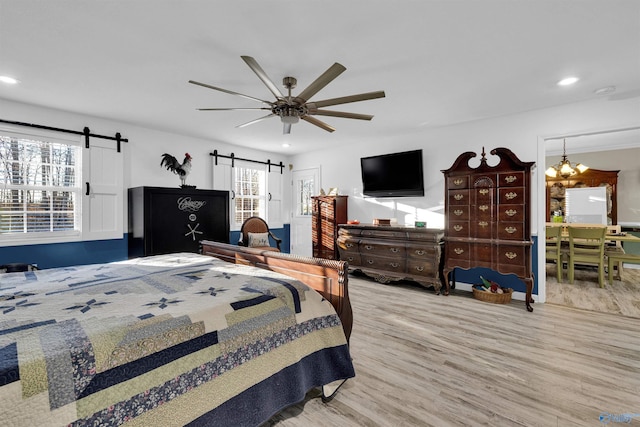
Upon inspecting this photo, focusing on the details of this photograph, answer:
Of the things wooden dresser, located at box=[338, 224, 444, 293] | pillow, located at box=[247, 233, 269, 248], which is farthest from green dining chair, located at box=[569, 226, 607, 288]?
pillow, located at box=[247, 233, 269, 248]

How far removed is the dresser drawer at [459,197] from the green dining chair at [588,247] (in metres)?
2.08

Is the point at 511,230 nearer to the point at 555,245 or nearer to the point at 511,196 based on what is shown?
the point at 511,196

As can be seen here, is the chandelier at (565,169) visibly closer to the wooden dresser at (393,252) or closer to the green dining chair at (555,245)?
the green dining chair at (555,245)

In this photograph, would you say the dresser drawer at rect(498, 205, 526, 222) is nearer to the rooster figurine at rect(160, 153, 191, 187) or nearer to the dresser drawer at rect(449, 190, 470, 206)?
the dresser drawer at rect(449, 190, 470, 206)

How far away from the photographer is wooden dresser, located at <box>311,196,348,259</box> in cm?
559

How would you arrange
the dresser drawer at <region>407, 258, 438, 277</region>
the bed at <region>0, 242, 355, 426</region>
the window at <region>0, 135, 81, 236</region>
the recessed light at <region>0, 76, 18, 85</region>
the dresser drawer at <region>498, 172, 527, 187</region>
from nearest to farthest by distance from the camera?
the bed at <region>0, 242, 355, 426</region> → the recessed light at <region>0, 76, 18, 85</region> → the window at <region>0, 135, 81, 236</region> → the dresser drawer at <region>498, 172, 527, 187</region> → the dresser drawer at <region>407, 258, 438, 277</region>

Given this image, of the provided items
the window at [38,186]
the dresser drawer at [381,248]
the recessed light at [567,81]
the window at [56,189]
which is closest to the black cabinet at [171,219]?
the window at [56,189]

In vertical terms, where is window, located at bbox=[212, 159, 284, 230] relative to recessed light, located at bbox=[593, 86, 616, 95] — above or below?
below

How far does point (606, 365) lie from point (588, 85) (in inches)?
108

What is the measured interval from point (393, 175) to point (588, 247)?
3256 millimetres

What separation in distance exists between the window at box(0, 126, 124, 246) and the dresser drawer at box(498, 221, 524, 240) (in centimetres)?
526

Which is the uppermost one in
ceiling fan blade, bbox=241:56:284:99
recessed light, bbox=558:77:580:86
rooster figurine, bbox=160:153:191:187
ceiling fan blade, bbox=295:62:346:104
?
recessed light, bbox=558:77:580:86

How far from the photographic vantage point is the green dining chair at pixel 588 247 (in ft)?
14.6

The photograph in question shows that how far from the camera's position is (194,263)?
8.37 feet
